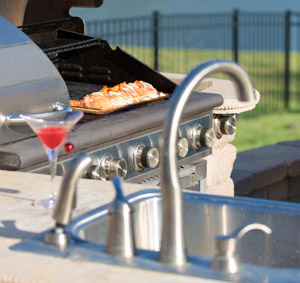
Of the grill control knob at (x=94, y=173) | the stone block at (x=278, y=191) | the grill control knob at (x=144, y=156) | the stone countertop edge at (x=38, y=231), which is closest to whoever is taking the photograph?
the stone countertop edge at (x=38, y=231)

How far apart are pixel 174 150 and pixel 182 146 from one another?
78.9 inches

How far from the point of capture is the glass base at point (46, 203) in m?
2.48

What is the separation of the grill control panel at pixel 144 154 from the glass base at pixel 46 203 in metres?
0.53

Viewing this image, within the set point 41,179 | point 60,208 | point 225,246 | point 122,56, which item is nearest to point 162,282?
point 225,246

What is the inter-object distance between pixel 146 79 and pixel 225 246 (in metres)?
2.30

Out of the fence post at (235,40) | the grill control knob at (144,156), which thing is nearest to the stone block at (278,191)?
the grill control knob at (144,156)

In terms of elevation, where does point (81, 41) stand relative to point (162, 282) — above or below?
above

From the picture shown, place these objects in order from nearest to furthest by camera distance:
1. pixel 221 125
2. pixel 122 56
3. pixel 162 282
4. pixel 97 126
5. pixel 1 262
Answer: pixel 162 282 < pixel 1 262 < pixel 97 126 < pixel 122 56 < pixel 221 125

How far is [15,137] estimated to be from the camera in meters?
3.13

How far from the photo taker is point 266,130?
1059 cm

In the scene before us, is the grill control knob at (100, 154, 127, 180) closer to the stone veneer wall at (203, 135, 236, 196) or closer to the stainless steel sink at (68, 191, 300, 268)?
the stainless steel sink at (68, 191, 300, 268)

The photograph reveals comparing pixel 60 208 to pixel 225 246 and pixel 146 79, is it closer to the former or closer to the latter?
pixel 225 246

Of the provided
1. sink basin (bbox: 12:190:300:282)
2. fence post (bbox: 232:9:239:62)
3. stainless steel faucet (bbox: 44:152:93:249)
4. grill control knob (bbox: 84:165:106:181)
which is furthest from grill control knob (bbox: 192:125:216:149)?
fence post (bbox: 232:9:239:62)

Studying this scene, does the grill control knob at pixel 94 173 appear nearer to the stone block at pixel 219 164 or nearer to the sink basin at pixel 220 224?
the sink basin at pixel 220 224
